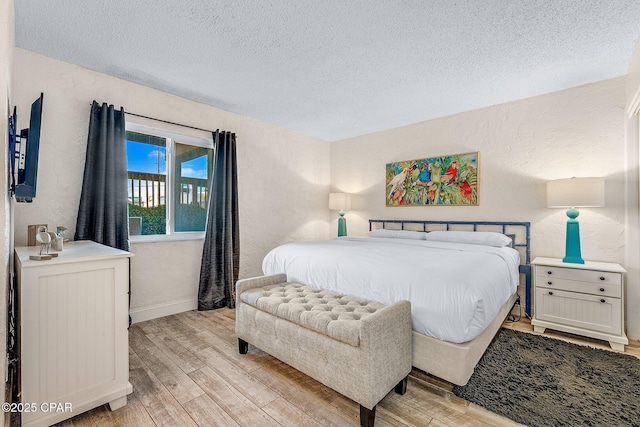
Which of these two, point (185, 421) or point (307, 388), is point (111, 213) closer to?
point (185, 421)

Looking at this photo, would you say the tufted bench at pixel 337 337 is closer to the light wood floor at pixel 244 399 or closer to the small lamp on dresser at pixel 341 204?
the light wood floor at pixel 244 399

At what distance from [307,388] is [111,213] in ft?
7.54

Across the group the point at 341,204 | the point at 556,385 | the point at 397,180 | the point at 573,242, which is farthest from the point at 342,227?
the point at 556,385

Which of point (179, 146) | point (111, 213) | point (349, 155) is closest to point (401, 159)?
point (349, 155)

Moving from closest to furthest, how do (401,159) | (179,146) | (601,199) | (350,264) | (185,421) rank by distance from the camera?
A: (185,421), (350,264), (601,199), (179,146), (401,159)

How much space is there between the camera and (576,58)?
2432 millimetres

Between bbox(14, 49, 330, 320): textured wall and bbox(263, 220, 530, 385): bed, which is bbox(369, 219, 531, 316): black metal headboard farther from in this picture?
Answer: bbox(14, 49, 330, 320): textured wall

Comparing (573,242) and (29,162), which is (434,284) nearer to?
(573,242)

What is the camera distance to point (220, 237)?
3.53m

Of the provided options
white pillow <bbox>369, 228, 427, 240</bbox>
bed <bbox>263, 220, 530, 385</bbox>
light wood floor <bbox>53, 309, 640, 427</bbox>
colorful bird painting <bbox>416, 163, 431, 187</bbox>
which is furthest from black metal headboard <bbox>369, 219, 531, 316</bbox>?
light wood floor <bbox>53, 309, 640, 427</bbox>

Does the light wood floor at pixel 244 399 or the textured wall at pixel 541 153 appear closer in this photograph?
the light wood floor at pixel 244 399

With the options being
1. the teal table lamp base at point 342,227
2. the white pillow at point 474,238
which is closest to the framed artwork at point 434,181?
the white pillow at point 474,238

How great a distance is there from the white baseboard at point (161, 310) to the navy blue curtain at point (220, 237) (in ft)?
0.39

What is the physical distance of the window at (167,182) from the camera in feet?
10.2
